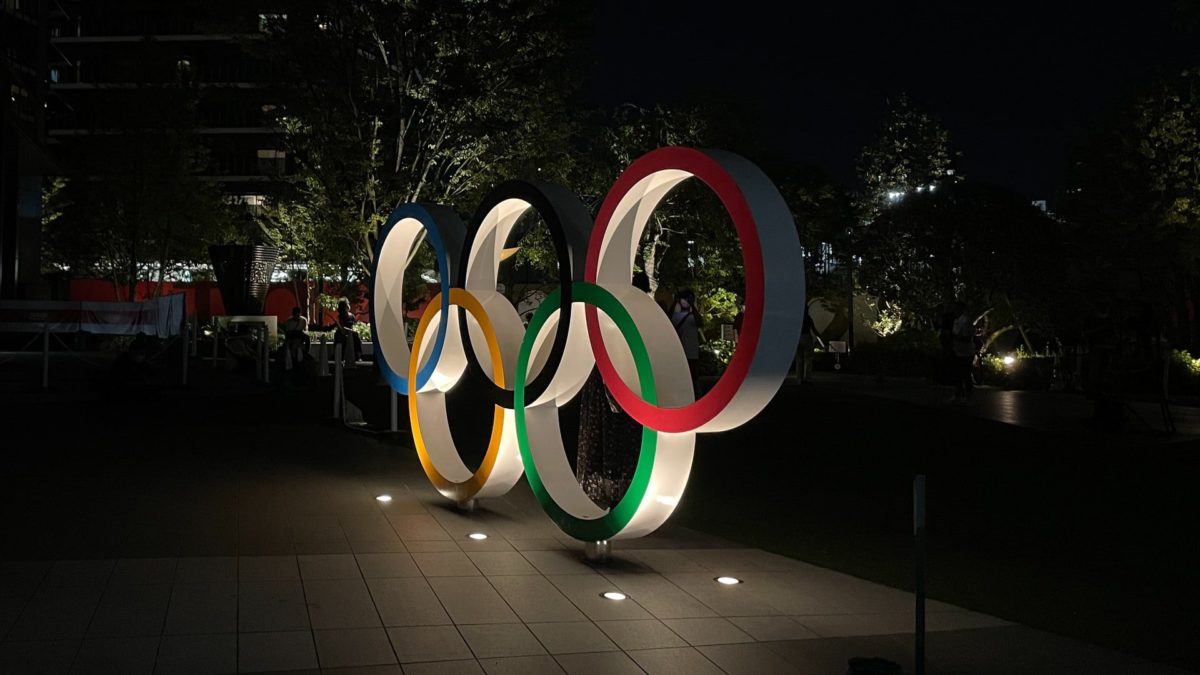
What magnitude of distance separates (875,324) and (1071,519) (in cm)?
2906

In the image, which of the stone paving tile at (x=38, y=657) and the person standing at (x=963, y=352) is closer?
the stone paving tile at (x=38, y=657)

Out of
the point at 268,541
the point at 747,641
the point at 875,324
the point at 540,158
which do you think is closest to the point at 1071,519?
the point at 747,641

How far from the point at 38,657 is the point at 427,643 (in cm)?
165

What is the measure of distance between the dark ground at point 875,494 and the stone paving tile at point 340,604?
143cm

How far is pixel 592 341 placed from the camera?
6.98 metres

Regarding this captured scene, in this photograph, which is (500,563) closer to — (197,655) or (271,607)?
(271,607)

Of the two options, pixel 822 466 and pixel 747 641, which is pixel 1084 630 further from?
pixel 822 466

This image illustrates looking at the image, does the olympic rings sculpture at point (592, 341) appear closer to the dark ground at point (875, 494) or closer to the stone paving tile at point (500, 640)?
the stone paving tile at point (500, 640)

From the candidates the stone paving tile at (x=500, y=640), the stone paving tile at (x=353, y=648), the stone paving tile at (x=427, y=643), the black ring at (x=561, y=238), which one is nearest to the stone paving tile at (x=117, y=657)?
the stone paving tile at (x=353, y=648)

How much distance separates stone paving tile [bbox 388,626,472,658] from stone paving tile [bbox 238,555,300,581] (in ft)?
4.34

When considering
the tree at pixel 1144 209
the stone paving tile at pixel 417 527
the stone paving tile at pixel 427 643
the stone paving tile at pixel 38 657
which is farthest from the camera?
the tree at pixel 1144 209

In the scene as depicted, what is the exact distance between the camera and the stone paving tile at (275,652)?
477 cm

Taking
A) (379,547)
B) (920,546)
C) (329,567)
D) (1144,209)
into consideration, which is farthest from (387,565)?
(1144,209)

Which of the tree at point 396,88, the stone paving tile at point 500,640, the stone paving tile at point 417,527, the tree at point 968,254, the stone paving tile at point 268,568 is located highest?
the tree at point 396,88
